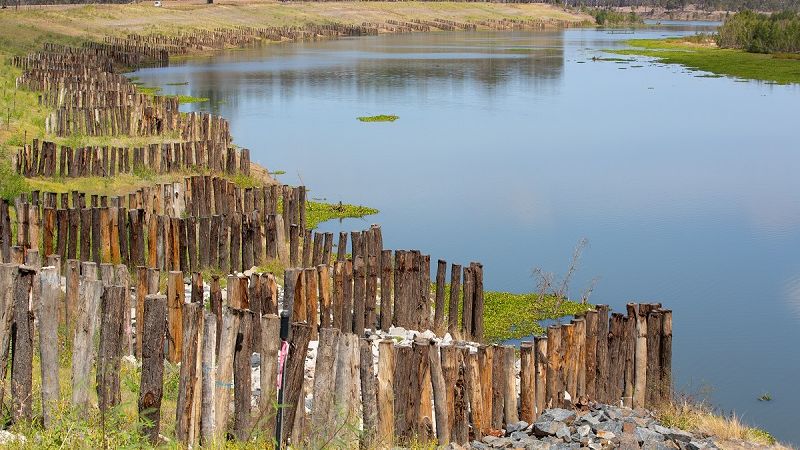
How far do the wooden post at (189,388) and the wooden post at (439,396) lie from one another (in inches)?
67.1

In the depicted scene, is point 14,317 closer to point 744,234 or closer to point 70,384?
point 70,384

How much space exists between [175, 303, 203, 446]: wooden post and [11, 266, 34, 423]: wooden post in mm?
1078

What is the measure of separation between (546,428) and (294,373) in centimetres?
196

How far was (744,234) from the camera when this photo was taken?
21.4 m

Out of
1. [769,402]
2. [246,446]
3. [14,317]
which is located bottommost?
[769,402]

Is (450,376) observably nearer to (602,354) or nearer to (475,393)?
(475,393)

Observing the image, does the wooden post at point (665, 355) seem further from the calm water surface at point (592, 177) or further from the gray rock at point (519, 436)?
the gray rock at point (519, 436)

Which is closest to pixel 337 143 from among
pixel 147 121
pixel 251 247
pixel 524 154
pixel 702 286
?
pixel 524 154

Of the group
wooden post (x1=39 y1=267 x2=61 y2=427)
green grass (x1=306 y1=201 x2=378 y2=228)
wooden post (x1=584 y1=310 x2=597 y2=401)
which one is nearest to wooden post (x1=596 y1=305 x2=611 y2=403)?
wooden post (x1=584 y1=310 x2=597 y2=401)

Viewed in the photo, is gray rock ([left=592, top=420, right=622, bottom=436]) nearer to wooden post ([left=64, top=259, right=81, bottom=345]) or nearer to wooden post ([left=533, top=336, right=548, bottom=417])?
wooden post ([left=533, top=336, right=548, bottom=417])

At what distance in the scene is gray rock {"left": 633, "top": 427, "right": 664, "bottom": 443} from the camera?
26.3 ft

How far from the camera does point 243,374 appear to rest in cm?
754

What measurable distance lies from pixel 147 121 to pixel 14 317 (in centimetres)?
1854

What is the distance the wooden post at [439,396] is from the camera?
8.03m
